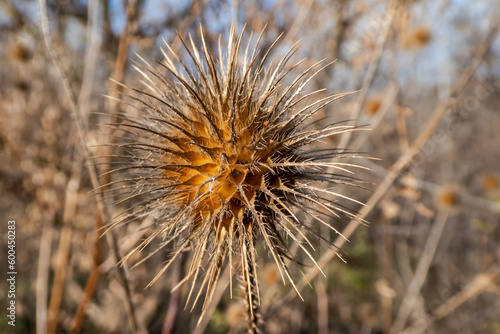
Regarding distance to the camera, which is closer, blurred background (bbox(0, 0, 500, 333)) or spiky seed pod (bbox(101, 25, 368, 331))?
spiky seed pod (bbox(101, 25, 368, 331))

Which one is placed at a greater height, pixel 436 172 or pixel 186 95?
pixel 186 95

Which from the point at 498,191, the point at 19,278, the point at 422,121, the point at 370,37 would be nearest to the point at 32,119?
the point at 19,278

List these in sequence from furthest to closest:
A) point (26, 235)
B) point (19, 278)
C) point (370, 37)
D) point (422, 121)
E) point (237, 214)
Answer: point (422, 121) → point (19, 278) → point (26, 235) → point (370, 37) → point (237, 214)

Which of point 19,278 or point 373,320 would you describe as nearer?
point 19,278

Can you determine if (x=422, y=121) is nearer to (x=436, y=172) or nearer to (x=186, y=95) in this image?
(x=436, y=172)

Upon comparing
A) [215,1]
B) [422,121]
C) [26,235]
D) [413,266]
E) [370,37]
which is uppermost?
[215,1]

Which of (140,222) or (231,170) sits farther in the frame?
(140,222)

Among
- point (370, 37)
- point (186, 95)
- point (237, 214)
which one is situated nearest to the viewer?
point (237, 214)

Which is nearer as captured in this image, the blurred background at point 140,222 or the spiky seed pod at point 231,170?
the spiky seed pod at point 231,170
